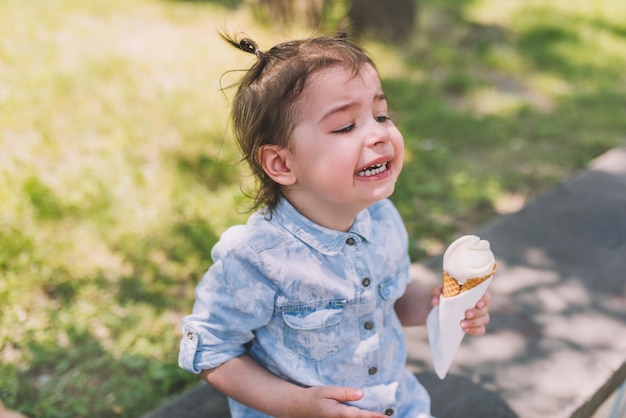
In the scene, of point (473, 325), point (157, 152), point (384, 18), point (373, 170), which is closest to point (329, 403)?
point (473, 325)

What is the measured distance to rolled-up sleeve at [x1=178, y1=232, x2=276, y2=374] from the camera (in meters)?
1.52

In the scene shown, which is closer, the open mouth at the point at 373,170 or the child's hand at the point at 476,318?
the open mouth at the point at 373,170

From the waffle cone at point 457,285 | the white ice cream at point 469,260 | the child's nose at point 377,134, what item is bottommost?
the waffle cone at point 457,285

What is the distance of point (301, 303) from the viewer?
1562mm

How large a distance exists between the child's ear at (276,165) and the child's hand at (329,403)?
52cm

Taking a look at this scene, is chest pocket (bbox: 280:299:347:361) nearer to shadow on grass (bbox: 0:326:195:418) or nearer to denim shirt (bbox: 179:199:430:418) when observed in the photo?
denim shirt (bbox: 179:199:430:418)

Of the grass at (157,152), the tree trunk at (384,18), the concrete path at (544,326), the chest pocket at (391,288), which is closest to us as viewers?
the chest pocket at (391,288)

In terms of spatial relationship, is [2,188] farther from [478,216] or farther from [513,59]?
[513,59]

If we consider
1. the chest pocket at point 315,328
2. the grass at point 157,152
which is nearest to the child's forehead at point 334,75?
the chest pocket at point 315,328

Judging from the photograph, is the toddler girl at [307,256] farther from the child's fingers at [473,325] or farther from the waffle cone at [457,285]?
the waffle cone at [457,285]

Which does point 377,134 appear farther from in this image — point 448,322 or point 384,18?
point 384,18

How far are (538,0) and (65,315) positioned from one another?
21.2 ft

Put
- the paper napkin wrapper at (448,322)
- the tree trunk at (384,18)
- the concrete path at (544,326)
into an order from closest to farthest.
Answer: the paper napkin wrapper at (448,322)
the concrete path at (544,326)
the tree trunk at (384,18)

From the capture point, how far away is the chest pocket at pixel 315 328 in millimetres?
1565
